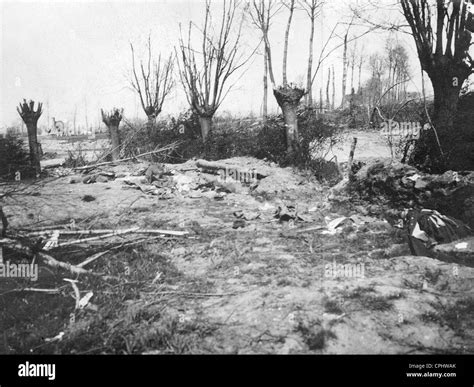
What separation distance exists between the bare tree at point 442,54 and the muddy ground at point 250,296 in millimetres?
3778

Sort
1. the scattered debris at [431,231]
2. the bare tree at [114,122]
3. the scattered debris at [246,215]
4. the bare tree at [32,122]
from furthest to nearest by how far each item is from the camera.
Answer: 1. the bare tree at [114,122]
2. the bare tree at [32,122]
3. the scattered debris at [246,215]
4. the scattered debris at [431,231]

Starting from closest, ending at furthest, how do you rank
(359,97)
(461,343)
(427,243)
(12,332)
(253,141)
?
(461,343) < (12,332) < (427,243) < (253,141) < (359,97)

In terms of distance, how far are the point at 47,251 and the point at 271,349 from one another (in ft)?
10.9

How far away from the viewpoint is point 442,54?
25.0 feet

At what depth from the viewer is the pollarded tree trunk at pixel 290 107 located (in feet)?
34.5

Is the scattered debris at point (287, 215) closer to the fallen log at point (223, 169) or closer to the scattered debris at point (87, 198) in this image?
the fallen log at point (223, 169)

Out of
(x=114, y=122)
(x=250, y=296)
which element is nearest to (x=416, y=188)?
(x=250, y=296)

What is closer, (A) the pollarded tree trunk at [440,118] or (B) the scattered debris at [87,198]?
(A) the pollarded tree trunk at [440,118]

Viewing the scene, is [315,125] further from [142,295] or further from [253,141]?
[142,295]

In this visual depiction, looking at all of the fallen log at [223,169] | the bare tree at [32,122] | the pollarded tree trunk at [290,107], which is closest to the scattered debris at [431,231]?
the fallen log at [223,169]

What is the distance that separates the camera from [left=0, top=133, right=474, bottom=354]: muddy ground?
113 inches

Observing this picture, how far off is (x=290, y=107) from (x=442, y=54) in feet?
14.2

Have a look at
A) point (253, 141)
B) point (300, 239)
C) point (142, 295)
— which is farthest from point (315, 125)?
point (142, 295)
